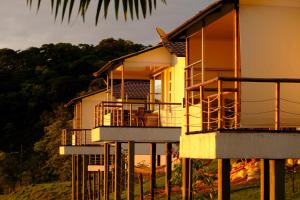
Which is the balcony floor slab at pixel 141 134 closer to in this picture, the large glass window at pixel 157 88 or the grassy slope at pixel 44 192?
the large glass window at pixel 157 88

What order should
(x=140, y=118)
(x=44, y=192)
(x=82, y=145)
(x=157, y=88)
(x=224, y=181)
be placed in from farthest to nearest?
(x=44, y=192) < (x=82, y=145) < (x=157, y=88) < (x=140, y=118) < (x=224, y=181)

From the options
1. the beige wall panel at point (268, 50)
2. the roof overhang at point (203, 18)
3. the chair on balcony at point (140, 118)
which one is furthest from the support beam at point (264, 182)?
the chair on balcony at point (140, 118)

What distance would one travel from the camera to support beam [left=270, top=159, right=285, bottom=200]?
37.3 feet

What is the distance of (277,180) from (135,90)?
2783cm

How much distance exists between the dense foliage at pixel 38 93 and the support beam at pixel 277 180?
5133 cm

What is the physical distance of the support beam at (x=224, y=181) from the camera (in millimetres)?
11844

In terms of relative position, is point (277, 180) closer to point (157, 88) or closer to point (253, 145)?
point (253, 145)

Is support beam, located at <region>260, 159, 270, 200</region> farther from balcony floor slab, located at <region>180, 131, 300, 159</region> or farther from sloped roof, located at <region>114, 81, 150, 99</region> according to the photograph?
sloped roof, located at <region>114, 81, 150, 99</region>

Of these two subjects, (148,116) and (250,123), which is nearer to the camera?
(250,123)

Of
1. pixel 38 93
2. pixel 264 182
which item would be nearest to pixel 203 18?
pixel 264 182

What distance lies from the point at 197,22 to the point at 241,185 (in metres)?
9.65

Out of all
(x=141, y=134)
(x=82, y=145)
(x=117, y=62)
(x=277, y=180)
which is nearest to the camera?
(x=277, y=180)

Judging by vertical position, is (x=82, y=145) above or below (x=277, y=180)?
below

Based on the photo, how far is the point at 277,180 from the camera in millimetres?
11477
